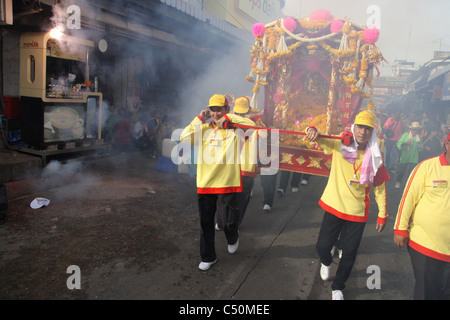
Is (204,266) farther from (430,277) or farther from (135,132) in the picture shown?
(135,132)

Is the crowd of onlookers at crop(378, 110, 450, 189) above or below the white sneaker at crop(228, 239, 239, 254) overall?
above

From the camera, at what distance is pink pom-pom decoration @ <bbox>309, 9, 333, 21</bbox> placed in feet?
20.5

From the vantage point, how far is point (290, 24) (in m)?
6.13

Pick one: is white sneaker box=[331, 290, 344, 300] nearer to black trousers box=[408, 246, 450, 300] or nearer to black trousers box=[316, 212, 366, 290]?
black trousers box=[316, 212, 366, 290]

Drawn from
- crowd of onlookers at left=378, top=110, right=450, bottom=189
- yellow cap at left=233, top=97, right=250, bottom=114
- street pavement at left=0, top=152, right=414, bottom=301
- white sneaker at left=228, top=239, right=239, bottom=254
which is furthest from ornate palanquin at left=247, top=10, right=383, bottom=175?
crowd of onlookers at left=378, top=110, right=450, bottom=189

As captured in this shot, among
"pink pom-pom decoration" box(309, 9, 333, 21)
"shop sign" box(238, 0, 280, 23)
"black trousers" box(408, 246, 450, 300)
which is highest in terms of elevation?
"shop sign" box(238, 0, 280, 23)

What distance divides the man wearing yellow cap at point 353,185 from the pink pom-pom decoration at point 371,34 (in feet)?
10.7

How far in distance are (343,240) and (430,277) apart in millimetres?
777

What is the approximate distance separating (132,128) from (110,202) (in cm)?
470

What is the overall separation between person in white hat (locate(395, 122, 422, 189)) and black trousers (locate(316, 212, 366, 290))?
545cm

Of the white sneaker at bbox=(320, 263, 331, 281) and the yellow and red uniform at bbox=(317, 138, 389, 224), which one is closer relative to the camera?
the yellow and red uniform at bbox=(317, 138, 389, 224)

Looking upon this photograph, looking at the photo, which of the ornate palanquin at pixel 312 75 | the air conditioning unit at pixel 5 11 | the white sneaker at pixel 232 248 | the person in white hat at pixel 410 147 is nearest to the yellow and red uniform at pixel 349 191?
the white sneaker at pixel 232 248
